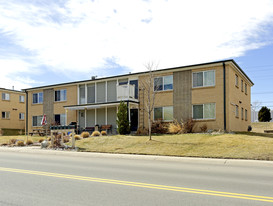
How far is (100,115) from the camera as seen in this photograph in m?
31.4

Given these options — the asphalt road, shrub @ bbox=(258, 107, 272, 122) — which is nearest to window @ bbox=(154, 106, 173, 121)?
the asphalt road

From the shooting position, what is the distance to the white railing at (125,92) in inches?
1107

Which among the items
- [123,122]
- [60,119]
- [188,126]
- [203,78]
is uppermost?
[203,78]

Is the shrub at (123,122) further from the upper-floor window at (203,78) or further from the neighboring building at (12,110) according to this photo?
the neighboring building at (12,110)

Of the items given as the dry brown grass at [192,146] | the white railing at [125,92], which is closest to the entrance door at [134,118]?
the white railing at [125,92]

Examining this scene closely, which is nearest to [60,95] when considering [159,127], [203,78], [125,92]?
[125,92]

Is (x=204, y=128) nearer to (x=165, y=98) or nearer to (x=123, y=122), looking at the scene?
(x=165, y=98)

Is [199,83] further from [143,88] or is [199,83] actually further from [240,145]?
[240,145]

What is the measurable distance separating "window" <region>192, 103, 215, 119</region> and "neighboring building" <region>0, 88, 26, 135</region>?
92.1ft

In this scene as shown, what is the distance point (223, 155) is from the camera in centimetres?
1562

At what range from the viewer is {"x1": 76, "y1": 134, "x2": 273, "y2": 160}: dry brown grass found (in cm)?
1575

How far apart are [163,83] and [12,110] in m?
28.2

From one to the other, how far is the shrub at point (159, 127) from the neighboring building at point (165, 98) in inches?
35.6

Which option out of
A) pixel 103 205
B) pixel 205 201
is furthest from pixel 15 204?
pixel 205 201
